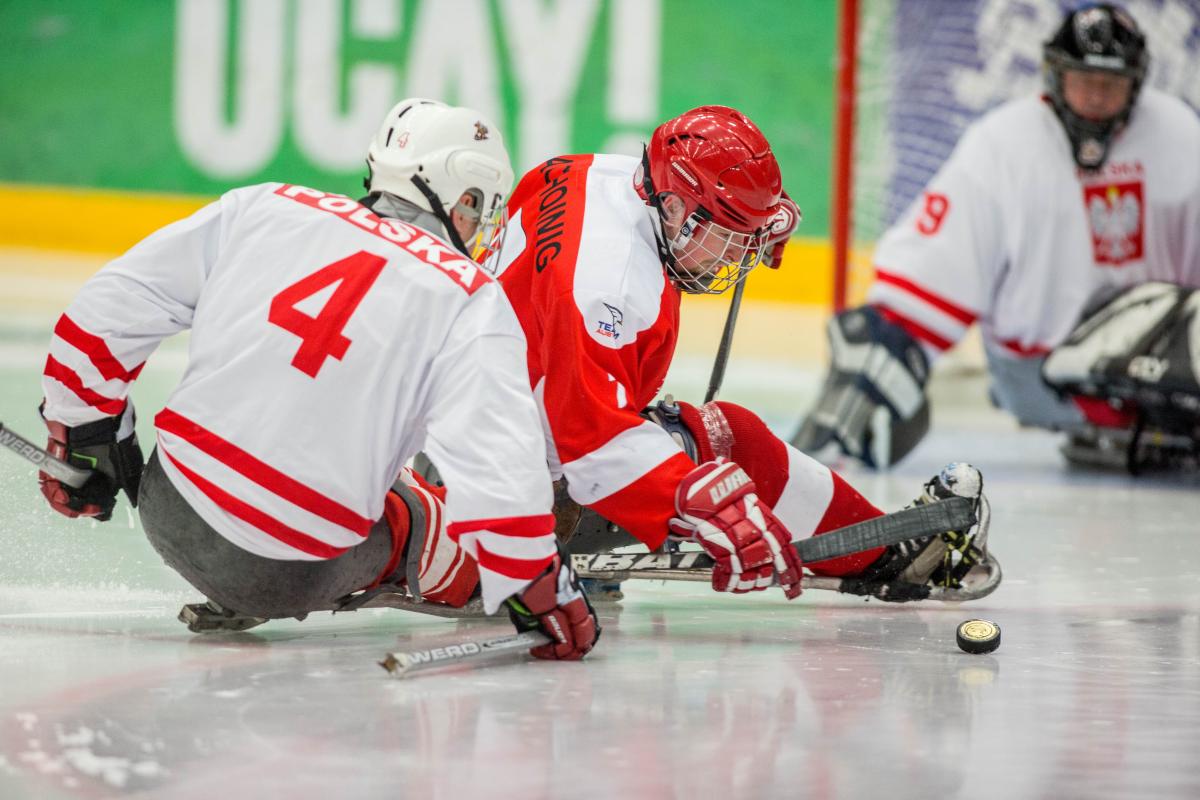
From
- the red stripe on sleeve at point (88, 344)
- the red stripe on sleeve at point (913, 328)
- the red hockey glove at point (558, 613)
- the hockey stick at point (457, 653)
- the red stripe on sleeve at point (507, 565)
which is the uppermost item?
the red stripe on sleeve at point (88, 344)

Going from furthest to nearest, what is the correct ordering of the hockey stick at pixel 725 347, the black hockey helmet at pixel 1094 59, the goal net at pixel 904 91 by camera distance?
the goal net at pixel 904 91 < the black hockey helmet at pixel 1094 59 < the hockey stick at pixel 725 347

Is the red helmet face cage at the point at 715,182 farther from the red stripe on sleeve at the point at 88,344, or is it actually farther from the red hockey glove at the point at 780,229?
the red stripe on sleeve at the point at 88,344

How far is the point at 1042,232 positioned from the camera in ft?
16.9

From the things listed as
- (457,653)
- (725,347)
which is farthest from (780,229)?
(457,653)

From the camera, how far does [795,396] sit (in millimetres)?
6410

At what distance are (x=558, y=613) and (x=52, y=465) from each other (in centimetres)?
76

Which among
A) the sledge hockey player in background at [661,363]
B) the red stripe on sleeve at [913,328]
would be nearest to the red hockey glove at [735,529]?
the sledge hockey player in background at [661,363]

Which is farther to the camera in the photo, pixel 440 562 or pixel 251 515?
pixel 440 562

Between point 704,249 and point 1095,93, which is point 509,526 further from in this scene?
point 1095,93

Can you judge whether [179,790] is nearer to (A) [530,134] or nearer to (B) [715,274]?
(B) [715,274]

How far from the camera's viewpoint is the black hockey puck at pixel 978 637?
2689 mm

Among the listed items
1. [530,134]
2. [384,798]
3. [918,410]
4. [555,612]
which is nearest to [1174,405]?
[918,410]

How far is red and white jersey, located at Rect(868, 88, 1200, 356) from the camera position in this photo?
16.8ft

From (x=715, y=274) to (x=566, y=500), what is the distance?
45 centimetres
